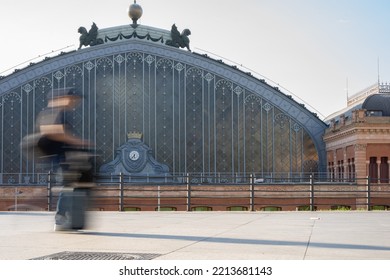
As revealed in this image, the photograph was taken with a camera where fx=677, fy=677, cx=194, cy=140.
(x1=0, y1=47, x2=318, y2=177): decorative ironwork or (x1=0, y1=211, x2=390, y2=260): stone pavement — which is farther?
(x1=0, y1=47, x2=318, y2=177): decorative ironwork

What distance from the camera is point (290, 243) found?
10.1 metres

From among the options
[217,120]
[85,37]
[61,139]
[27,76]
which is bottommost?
[61,139]

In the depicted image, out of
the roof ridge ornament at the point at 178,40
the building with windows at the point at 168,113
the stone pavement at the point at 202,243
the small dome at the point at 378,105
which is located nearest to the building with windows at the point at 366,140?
the small dome at the point at 378,105

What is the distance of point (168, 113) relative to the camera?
1866 inches

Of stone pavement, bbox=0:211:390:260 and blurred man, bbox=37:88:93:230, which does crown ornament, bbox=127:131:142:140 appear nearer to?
stone pavement, bbox=0:211:390:260

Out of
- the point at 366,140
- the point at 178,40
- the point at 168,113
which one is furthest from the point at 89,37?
the point at 366,140

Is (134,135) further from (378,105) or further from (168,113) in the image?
(378,105)

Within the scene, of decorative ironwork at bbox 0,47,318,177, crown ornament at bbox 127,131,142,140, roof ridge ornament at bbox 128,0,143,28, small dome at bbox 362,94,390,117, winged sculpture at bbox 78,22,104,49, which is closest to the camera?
small dome at bbox 362,94,390,117

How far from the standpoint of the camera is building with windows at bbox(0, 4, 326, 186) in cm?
4691

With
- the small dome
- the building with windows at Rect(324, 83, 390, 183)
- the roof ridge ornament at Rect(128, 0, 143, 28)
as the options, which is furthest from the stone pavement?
the roof ridge ornament at Rect(128, 0, 143, 28)

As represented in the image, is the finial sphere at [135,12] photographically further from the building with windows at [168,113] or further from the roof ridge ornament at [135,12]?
the building with windows at [168,113]
